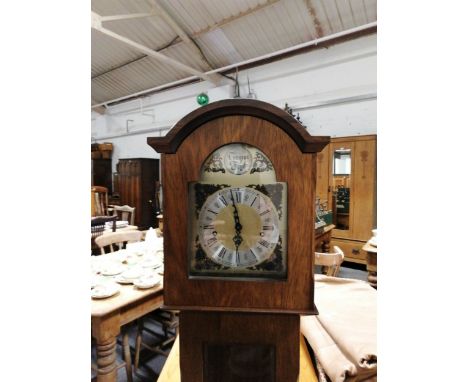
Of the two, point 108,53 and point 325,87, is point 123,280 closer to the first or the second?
point 325,87

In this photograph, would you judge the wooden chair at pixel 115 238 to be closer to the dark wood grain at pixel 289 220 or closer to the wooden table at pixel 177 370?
the wooden table at pixel 177 370

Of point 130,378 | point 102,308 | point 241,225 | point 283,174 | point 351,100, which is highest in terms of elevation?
point 351,100

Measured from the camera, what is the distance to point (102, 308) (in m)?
1.34

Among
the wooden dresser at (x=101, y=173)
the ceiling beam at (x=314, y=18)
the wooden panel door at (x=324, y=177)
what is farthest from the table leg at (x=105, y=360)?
the wooden dresser at (x=101, y=173)

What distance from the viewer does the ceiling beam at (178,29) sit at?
3717 millimetres

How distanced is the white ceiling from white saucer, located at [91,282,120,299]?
3143mm

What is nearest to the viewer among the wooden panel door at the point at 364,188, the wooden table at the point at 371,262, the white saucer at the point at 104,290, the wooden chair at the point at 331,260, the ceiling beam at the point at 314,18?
the white saucer at the point at 104,290

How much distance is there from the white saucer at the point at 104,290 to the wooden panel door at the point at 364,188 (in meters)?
3.29

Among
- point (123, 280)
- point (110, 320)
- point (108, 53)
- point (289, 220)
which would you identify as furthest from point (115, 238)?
point (108, 53)

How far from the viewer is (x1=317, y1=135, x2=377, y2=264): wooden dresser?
372cm

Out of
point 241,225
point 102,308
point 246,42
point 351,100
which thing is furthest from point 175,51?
point 241,225

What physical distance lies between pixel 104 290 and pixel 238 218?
117cm
